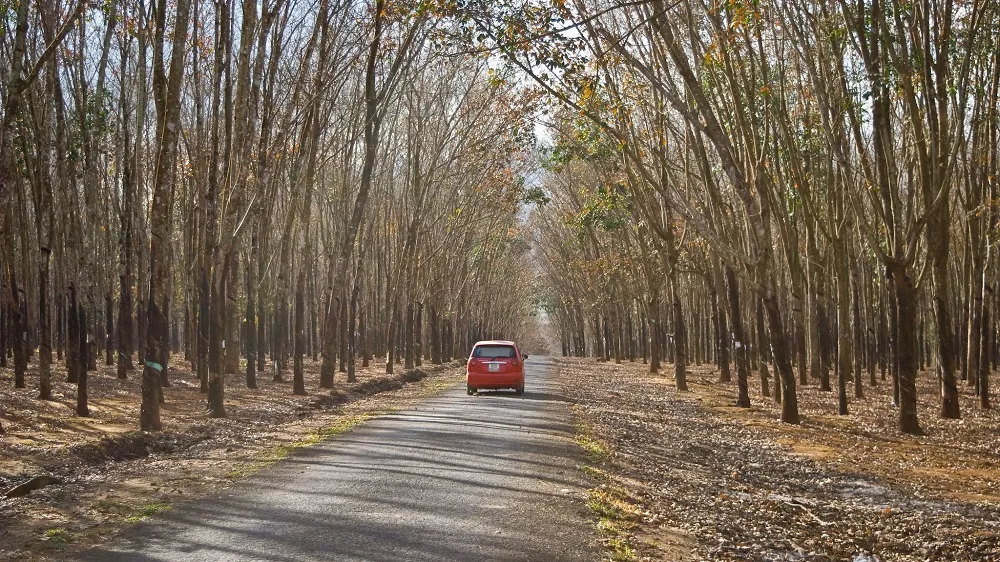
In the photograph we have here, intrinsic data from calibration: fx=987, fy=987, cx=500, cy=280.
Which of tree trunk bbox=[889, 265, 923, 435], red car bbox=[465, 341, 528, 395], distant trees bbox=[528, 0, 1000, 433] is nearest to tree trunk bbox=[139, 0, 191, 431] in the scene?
distant trees bbox=[528, 0, 1000, 433]

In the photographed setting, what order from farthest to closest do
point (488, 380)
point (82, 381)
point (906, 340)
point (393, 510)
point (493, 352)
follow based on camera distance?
1. point (493, 352)
2. point (488, 380)
3. point (82, 381)
4. point (906, 340)
5. point (393, 510)

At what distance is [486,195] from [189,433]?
1257 inches

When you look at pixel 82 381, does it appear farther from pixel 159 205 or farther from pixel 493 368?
pixel 493 368

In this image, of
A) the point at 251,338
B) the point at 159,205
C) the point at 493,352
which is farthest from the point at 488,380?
the point at 159,205

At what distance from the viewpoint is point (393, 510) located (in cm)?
912

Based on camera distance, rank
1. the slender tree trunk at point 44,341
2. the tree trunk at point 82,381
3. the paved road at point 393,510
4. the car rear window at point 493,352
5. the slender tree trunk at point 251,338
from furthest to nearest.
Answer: the car rear window at point 493,352 → the slender tree trunk at point 251,338 → the slender tree trunk at point 44,341 → the tree trunk at point 82,381 → the paved road at point 393,510

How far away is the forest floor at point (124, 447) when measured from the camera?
8828 millimetres

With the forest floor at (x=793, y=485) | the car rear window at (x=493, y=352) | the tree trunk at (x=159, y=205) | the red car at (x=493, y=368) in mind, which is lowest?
the forest floor at (x=793, y=485)

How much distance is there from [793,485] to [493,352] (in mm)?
16261

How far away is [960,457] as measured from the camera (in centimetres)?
1505

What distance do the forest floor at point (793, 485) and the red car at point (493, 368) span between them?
532cm

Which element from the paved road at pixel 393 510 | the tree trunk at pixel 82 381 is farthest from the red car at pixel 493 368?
the paved road at pixel 393 510

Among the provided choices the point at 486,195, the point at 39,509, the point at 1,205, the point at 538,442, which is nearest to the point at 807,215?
the point at 538,442

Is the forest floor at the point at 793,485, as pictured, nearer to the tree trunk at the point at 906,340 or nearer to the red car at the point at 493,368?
the tree trunk at the point at 906,340
